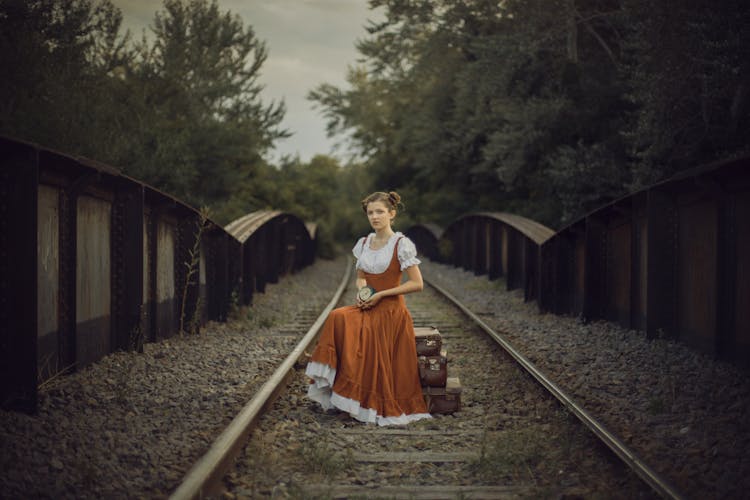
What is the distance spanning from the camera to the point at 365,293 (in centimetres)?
502

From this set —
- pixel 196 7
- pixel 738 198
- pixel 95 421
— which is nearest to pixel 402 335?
A: pixel 95 421

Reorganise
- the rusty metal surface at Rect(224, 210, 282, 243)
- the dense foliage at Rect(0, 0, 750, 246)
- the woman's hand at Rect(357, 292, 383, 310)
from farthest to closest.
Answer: the dense foliage at Rect(0, 0, 750, 246)
the rusty metal surface at Rect(224, 210, 282, 243)
the woman's hand at Rect(357, 292, 383, 310)

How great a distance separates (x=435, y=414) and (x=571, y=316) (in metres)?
6.01

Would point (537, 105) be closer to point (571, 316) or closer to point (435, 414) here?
point (571, 316)

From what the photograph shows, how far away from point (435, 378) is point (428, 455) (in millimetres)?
952

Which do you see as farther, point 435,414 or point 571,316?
point 571,316

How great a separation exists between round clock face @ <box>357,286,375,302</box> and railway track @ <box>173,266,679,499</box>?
2.95ft

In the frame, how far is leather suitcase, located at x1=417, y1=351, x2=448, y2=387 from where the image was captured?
509cm

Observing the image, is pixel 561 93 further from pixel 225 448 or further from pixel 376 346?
Result: pixel 225 448

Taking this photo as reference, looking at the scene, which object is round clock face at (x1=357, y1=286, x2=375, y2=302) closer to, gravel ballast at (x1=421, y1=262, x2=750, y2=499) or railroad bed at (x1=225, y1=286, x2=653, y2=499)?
railroad bed at (x1=225, y1=286, x2=653, y2=499)

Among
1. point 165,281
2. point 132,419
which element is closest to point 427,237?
point 165,281

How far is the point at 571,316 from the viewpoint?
10.6m

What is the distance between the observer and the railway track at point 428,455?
3557 millimetres

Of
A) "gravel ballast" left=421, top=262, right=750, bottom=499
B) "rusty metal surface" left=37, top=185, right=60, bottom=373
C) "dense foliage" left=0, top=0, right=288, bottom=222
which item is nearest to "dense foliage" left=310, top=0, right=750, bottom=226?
"gravel ballast" left=421, top=262, right=750, bottom=499
